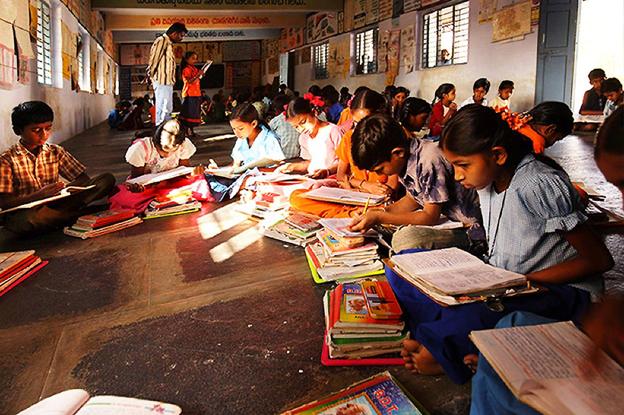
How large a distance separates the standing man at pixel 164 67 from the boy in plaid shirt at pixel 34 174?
3.61 m

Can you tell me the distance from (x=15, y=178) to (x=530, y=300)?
297 centimetres

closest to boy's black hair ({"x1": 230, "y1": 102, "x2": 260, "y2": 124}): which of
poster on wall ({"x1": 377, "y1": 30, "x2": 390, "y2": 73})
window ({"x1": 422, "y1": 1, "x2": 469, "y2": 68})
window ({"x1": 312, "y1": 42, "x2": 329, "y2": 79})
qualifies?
window ({"x1": 422, "y1": 1, "x2": 469, "y2": 68})

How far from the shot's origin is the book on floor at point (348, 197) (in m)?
2.77

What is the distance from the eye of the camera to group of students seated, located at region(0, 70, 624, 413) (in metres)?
1.45

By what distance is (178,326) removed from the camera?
1.97 meters

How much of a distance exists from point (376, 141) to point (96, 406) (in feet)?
4.81

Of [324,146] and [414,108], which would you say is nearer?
[414,108]

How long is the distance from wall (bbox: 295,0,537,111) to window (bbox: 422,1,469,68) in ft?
0.57

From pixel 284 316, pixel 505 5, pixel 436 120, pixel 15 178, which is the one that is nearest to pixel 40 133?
pixel 15 178

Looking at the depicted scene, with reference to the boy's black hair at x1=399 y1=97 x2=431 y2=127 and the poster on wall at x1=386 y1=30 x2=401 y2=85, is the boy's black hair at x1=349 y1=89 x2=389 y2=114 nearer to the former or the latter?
the boy's black hair at x1=399 y1=97 x2=431 y2=127

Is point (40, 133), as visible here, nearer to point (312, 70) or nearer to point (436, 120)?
point (436, 120)

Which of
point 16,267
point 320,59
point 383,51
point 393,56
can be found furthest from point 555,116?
point 320,59

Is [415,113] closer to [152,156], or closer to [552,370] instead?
[152,156]

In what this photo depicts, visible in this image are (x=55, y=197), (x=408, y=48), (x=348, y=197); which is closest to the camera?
(x=348, y=197)
